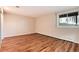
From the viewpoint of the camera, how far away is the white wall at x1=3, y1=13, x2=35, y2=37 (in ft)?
5.01

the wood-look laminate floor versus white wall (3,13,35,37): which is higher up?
white wall (3,13,35,37)

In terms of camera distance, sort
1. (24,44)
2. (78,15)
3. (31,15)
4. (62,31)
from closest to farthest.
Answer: (31,15) < (24,44) < (78,15) < (62,31)

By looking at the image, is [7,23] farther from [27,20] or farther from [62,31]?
[62,31]

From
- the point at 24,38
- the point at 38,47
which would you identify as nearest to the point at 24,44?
the point at 24,38

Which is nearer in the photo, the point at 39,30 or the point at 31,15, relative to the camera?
the point at 31,15

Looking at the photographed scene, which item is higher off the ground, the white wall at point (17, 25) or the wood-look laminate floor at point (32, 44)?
the white wall at point (17, 25)

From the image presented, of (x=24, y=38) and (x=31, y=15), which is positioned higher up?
(x=31, y=15)

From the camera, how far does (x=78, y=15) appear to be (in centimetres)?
190

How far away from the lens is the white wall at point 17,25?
1528 millimetres
